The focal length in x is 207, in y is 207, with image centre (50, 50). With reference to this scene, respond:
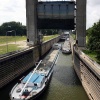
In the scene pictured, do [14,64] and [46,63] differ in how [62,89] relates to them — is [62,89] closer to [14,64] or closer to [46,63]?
[14,64]

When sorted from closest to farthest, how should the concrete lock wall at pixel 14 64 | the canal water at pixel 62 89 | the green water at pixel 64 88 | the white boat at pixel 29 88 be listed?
1. the white boat at pixel 29 88
2. the canal water at pixel 62 89
3. the green water at pixel 64 88
4. the concrete lock wall at pixel 14 64

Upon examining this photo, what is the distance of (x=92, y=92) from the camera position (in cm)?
3075

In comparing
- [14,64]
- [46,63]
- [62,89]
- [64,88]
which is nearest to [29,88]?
[62,89]

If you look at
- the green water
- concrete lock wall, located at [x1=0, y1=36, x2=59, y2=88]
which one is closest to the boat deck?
the green water

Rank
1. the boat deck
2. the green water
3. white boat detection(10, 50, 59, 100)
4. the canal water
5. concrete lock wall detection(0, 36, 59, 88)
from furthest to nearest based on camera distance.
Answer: the boat deck < concrete lock wall detection(0, 36, 59, 88) < the green water < the canal water < white boat detection(10, 50, 59, 100)

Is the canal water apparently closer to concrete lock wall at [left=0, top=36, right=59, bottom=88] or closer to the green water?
the green water

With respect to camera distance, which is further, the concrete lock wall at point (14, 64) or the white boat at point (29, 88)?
the concrete lock wall at point (14, 64)

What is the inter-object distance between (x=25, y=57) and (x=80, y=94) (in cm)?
2132

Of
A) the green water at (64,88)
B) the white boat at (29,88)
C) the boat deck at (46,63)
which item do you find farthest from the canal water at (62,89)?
the boat deck at (46,63)

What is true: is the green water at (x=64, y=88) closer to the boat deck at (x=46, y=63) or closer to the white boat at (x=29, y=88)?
the white boat at (x=29, y=88)

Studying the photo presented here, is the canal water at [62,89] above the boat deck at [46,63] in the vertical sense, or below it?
below

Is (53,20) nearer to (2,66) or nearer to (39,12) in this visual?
(39,12)

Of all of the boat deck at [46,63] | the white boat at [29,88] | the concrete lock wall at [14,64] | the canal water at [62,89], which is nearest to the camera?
the white boat at [29,88]

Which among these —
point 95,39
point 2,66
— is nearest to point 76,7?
point 95,39
